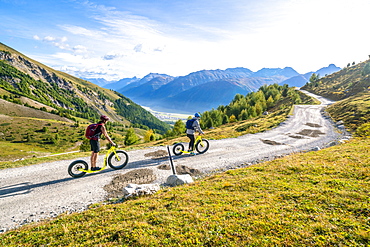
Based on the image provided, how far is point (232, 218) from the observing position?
6.38 m

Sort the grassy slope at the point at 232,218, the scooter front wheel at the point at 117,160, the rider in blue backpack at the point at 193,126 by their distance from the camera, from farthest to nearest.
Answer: the rider in blue backpack at the point at 193,126
the scooter front wheel at the point at 117,160
the grassy slope at the point at 232,218

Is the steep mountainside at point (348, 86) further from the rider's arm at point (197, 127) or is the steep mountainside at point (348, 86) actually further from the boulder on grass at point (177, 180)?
the boulder on grass at point (177, 180)

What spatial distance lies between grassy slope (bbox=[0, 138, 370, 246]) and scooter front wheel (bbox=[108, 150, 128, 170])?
5236mm

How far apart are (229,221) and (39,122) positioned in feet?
759

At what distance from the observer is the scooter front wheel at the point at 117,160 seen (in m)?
13.5

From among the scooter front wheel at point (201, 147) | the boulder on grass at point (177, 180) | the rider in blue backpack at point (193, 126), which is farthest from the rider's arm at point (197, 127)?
the boulder on grass at point (177, 180)

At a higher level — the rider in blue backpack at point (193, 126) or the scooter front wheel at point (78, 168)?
the rider in blue backpack at point (193, 126)

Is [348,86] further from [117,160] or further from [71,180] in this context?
[71,180]

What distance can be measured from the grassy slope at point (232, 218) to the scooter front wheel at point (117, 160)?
5.24 m

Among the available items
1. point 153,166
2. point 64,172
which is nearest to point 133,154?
point 153,166

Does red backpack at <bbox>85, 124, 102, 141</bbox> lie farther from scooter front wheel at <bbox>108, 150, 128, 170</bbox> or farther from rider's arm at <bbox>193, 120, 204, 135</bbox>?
rider's arm at <bbox>193, 120, 204, 135</bbox>

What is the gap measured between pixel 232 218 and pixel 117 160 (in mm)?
10224

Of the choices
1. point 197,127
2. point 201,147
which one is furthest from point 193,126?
point 201,147

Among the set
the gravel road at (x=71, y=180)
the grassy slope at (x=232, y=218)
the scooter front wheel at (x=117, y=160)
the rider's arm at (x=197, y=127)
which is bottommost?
the grassy slope at (x=232, y=218)
